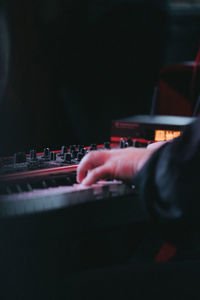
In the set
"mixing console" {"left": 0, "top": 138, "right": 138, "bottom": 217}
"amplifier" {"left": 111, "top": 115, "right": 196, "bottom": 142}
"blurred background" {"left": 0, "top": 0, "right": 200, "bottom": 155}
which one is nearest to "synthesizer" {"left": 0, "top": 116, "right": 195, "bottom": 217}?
"mixing console" {"left": 0, "top": 138, "right": 138, "bottom": 217}

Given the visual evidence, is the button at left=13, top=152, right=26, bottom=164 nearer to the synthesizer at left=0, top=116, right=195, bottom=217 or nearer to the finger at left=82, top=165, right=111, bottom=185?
the synthesizer at left=0, top=116, right=195, bottom=217

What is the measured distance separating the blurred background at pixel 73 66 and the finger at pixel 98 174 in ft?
2.15

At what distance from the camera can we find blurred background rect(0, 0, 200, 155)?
1398 millimetres

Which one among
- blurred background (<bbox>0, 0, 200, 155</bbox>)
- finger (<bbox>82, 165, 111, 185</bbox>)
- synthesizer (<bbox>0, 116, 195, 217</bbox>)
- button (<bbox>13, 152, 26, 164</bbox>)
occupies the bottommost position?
synthesizer (<bbox>0, 116, 195, 217</bbox>)

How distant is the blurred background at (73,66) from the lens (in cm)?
140

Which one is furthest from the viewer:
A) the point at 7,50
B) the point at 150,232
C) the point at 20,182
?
the point at 150,232

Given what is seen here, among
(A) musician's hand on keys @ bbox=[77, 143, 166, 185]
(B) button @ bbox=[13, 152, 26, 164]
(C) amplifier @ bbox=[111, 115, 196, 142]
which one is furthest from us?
(C) amplifier @ bbox=[111, 115, 196, 142]

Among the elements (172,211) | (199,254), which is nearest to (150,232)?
(199,254)

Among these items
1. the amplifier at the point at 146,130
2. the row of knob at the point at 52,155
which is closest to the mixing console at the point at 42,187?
the row of knob at the point at 52,155

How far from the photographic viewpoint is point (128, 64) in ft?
6.91

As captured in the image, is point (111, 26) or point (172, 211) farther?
point (111, 26)

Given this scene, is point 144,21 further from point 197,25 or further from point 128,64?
point 197,25

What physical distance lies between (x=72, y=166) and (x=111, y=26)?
1.22 metres

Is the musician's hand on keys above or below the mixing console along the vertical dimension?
above
